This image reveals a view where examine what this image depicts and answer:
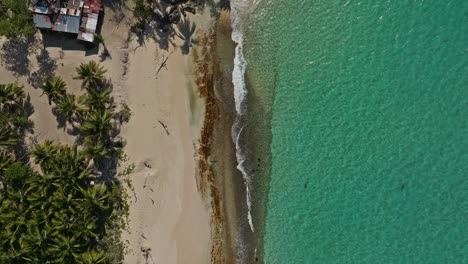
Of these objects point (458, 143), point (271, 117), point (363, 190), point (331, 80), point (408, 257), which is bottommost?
point (408, 257)

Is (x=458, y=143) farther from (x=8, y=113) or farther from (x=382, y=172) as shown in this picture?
(x=8, y=113)

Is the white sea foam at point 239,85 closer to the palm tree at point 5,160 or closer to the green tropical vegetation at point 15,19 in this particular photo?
the green tropical vegetation at point 15,19

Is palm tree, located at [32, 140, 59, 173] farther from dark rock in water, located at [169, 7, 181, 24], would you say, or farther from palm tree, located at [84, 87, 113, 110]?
dark rock in water, located at [169, 7, 181, 24]

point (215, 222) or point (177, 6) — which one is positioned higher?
point (177, 6)

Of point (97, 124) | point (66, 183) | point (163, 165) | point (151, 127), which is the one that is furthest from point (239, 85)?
point (66, 183)

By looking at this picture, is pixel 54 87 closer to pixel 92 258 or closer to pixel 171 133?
pixel 171 133

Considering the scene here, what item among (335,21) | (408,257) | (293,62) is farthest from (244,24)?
(408,257)
